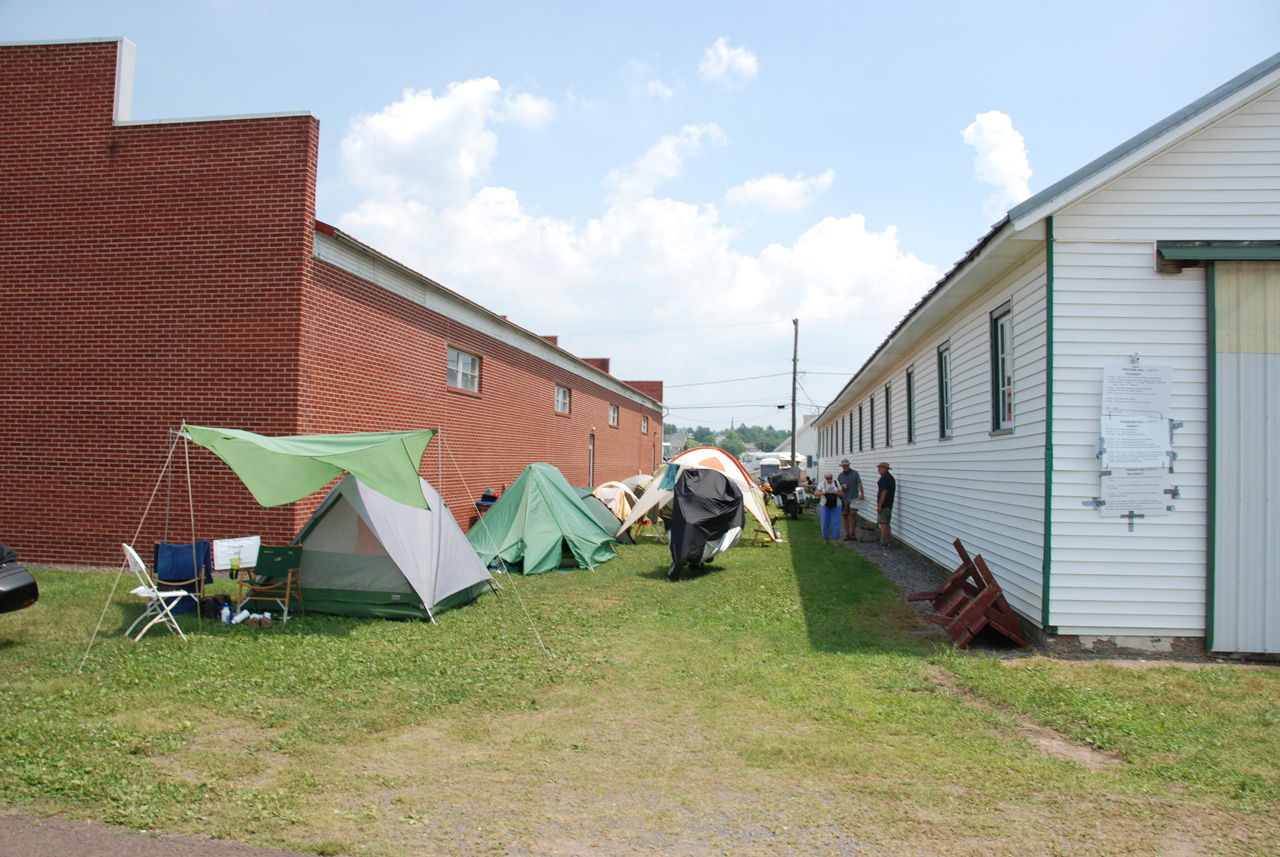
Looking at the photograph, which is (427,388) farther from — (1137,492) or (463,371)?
(1137,492)

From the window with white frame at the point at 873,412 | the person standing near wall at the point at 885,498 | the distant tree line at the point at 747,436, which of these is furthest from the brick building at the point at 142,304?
the distant tree line at the point at 747,436

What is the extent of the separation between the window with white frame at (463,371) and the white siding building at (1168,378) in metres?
10.1

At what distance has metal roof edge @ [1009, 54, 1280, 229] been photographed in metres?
6.85

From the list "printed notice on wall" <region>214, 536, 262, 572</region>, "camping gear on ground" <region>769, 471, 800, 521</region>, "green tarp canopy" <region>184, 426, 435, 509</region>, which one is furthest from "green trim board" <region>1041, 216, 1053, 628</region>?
"camping gear on ground" <region>769, 471, 800, 521</region>

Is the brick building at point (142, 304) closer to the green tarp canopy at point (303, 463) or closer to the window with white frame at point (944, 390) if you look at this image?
the green tarp canopy at point (303, 463)

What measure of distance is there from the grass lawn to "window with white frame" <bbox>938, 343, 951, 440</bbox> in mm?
4442

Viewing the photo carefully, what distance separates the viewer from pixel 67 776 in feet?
13.9

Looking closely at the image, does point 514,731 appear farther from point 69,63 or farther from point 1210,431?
point 69,63

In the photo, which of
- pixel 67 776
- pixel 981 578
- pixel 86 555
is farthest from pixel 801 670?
pixel 86 555

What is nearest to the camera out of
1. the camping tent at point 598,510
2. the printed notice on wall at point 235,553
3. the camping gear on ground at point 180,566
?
the camping gear on ground at point 180,566

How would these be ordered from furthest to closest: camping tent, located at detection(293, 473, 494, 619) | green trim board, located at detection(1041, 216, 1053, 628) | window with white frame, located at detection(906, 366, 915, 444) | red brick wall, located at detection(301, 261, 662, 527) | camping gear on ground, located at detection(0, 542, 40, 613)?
window with white frame, located at detection(906, 366, 915, 444) → red brick wall, located at detection(301, 261, 662, 527) → camping tent, located at detection(293, 473, 494, 619) → green trim board, located at detection(1041, 216, 1053, 628) → camping gear on ground, located at detection(0, 542, 40, 613)

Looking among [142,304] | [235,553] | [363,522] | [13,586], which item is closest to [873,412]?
[363,522]

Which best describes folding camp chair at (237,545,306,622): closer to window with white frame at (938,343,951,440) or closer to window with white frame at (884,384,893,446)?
window with white frame at (938,343,951,440)

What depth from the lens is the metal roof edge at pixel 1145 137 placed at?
685 cm
